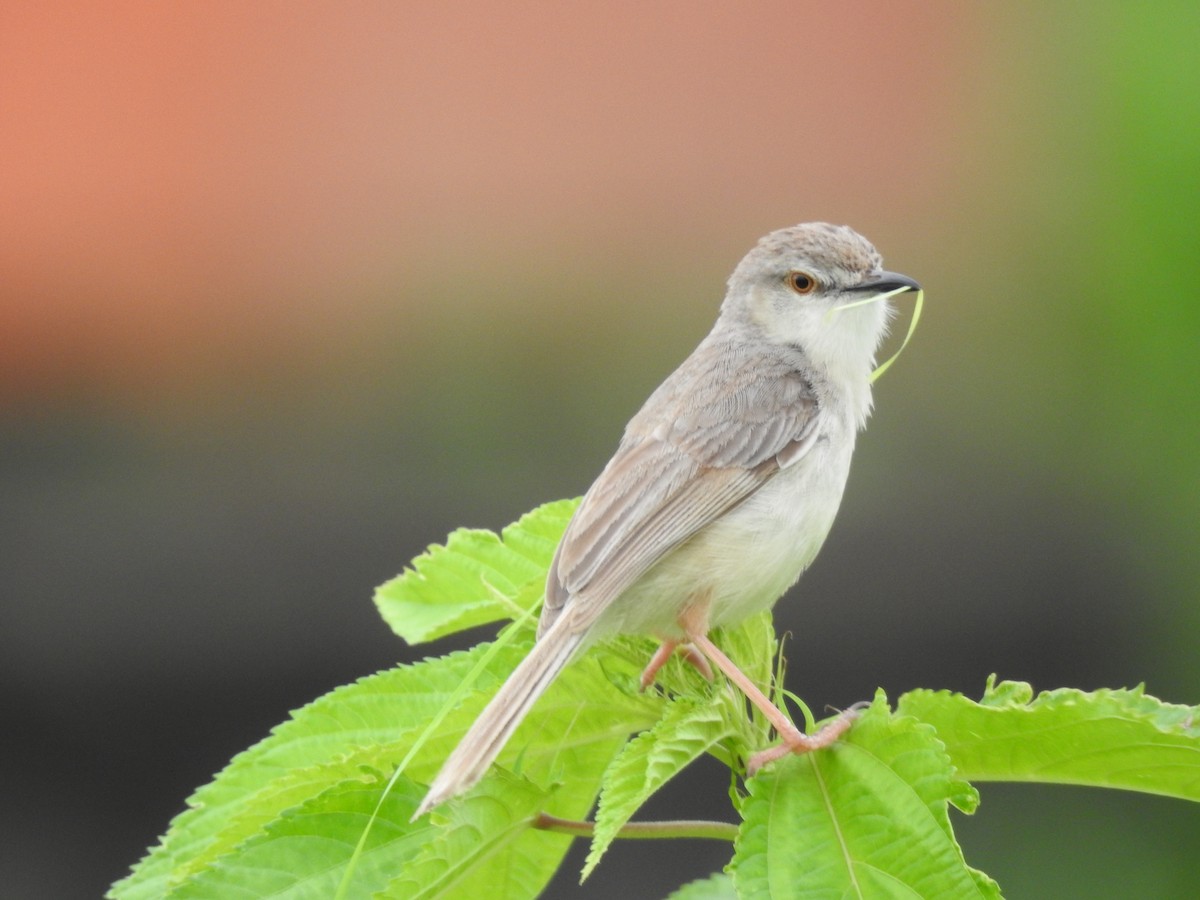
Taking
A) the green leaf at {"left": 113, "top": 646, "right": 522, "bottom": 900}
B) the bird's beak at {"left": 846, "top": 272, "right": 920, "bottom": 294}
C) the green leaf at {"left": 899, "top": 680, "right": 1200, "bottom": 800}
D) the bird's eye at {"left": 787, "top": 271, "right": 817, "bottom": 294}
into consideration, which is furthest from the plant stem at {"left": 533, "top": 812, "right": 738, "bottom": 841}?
the bird's eye at {"left": 787, "top": 271, "right": 817, "bottom": 294}

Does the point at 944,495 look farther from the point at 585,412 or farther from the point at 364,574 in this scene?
the point at 364,574

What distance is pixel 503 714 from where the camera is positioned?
2.30m

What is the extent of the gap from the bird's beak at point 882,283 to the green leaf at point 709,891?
1699 mm

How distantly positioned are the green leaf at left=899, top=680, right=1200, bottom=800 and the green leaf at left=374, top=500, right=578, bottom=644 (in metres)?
0.94

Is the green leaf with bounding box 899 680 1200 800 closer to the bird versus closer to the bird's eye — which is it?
the bird

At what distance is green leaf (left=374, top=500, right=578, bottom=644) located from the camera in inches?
109

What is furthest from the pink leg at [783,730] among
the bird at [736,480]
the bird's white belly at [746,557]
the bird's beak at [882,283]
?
the bird's beak at [882,283]

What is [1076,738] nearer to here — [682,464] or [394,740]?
[394,740]

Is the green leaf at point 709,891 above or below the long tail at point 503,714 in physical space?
below

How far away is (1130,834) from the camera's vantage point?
20.6 feet

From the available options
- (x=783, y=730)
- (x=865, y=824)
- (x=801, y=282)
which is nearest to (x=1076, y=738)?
(x=865, y=824)

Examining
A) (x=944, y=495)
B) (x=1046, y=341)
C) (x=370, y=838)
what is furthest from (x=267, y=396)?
A: (x=370, y=838)

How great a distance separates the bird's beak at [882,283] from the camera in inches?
146

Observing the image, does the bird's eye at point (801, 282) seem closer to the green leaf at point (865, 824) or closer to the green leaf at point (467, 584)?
the green leaf at point (467, 584)
